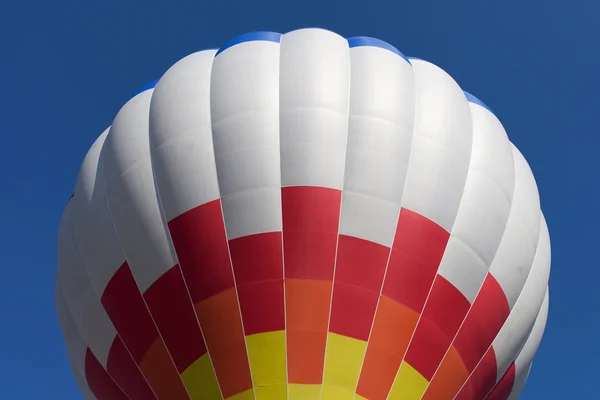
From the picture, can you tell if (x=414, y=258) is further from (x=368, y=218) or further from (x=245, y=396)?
(x=245, y=396)

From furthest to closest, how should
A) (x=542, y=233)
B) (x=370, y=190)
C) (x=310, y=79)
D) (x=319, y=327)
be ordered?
(x=542, y=233) → (x=310, y=79) → (x=370, y=190) → (x=319, y=327)

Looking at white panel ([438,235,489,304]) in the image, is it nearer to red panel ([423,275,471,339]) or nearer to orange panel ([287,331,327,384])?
red panel ([423,275,471,339])

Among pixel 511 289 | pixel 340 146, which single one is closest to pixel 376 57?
pixel 340 146

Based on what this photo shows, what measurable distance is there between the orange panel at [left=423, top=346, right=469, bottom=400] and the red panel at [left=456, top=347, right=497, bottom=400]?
132 millimetres

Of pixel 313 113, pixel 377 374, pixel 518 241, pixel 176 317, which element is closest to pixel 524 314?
pixel 518 241

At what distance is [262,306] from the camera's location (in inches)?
244

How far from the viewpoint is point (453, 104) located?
7254 mm

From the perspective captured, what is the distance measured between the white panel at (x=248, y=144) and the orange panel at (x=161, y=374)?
1.17 metres

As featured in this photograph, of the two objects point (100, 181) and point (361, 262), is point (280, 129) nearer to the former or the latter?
point (361, 262)

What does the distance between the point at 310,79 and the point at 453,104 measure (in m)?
1.41

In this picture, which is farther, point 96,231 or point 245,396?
point 96,231

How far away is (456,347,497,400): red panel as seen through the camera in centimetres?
673

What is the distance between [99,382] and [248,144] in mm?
2890

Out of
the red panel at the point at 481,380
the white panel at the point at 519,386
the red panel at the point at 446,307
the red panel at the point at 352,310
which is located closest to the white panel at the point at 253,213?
the red panel at the point at 352,310
